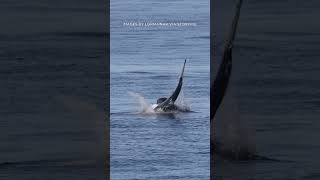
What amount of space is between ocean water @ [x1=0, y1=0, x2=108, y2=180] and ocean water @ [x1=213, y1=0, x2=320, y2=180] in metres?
0.82

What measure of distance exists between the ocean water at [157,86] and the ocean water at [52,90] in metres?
0.11

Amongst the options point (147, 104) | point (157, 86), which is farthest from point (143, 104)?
point (157, 86)

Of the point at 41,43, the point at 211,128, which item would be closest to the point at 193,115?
the point at 211,128

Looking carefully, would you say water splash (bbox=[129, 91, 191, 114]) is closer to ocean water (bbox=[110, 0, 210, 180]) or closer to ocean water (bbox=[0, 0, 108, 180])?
ocean water (bbox=[110, 0, 210, 180])

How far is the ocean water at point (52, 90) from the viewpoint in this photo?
5012 mm

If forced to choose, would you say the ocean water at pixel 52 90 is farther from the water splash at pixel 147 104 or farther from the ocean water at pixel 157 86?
the water splash at pixel 147 104

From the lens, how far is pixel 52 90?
5.03m

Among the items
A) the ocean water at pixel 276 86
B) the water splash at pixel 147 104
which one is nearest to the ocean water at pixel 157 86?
the water splash at pixel 147 104

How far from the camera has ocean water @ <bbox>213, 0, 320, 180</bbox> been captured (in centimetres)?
500

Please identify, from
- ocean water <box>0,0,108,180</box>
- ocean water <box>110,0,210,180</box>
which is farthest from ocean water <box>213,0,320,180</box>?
ocean water <box>0,0,108,180</box>

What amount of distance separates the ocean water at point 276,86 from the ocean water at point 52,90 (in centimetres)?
82

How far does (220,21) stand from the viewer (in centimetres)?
502

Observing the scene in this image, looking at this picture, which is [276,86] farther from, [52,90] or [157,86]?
[52,90]

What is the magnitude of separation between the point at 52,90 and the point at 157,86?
69cm
